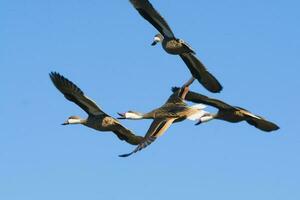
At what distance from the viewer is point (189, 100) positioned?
38.9 metres

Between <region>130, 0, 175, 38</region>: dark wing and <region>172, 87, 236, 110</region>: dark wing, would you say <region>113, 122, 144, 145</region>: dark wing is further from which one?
<region>130, 0, 175, 38</region>: dark wing

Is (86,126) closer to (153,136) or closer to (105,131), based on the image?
(105,131)

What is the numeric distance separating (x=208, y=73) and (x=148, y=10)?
268cm

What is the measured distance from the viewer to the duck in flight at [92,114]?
38.2 metres

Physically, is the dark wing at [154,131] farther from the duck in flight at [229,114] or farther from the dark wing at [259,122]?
the dark wing at [259,122]

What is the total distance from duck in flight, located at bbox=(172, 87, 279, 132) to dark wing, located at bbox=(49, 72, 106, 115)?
298cm

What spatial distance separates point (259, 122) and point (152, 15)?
15.3ft

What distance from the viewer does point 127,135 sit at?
38.8m

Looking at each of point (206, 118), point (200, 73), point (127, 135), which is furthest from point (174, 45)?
point (127, 135)

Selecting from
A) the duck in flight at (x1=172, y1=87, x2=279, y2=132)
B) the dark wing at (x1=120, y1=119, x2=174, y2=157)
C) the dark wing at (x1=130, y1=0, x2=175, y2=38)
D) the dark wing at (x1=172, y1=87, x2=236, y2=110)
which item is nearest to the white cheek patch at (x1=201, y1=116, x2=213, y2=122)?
the duck in flight at (x1=172, y1=87, x2=279, y2=132)

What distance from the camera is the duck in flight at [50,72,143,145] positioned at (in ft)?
125

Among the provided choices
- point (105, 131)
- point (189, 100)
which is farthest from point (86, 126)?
point (189, 100)

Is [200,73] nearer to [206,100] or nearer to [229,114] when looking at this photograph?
[206,100]

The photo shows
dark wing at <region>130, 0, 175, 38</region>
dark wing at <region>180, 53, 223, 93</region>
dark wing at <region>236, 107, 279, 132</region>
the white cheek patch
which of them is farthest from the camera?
the white cheek patch
